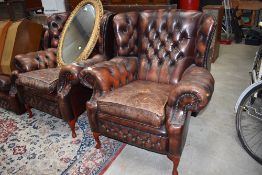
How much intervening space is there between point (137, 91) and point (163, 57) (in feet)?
1.69

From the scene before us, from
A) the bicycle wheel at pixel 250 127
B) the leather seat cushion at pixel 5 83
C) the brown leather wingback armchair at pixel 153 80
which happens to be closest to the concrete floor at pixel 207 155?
the bicycle wheel at pixel 250 127

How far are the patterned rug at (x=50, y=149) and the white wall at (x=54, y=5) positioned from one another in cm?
370

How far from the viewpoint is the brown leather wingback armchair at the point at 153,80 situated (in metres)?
1.55

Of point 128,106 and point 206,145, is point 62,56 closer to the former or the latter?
point 128,106

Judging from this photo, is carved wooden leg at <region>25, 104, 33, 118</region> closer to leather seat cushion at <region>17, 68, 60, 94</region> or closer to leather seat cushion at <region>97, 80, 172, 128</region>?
leather seat cushion at <region>17, 68, 60, 94</region>

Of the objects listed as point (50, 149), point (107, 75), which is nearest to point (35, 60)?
point (50, 149)

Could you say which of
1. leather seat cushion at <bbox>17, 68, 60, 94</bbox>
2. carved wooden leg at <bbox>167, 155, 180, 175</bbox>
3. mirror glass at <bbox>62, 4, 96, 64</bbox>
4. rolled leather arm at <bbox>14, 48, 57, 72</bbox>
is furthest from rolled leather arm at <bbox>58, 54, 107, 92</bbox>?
carved wooden leg at <bbox>167, 155, 180, 175</bbox>

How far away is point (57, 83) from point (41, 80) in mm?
188

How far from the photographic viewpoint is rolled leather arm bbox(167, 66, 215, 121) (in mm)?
1449

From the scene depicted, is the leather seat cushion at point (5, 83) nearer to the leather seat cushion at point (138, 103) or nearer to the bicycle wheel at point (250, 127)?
the leather seat cushion at point (138, 103)

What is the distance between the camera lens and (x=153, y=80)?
7.18 ft

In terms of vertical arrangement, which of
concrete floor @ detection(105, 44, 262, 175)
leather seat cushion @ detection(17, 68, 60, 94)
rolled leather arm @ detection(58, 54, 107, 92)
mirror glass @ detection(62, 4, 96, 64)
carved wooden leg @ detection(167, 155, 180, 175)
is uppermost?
mirror glass @ detection(62, 4, 96, 64)

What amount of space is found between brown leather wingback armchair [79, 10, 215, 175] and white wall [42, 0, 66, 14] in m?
3.82

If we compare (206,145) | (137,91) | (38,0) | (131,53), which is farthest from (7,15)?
(206,145)
